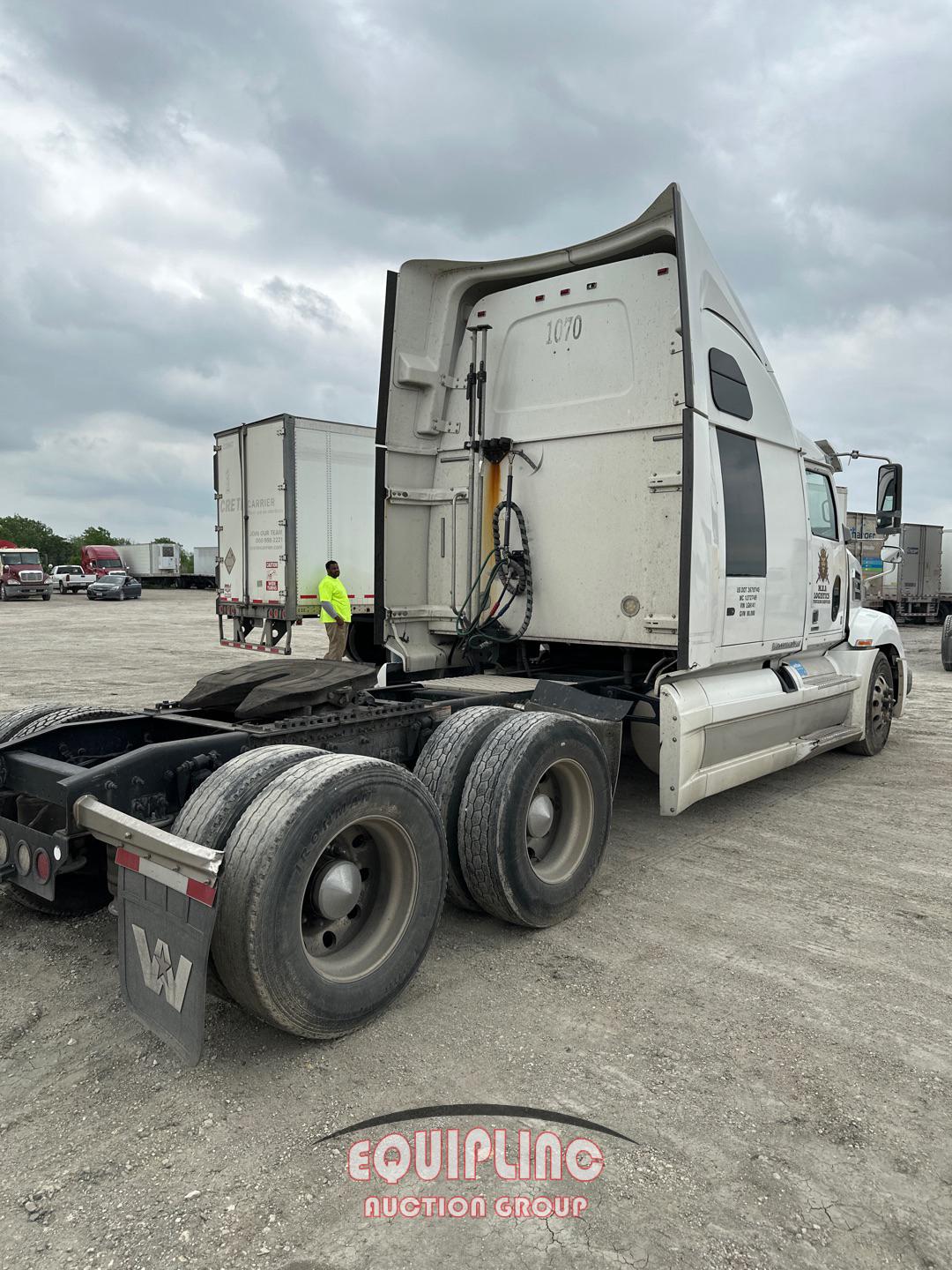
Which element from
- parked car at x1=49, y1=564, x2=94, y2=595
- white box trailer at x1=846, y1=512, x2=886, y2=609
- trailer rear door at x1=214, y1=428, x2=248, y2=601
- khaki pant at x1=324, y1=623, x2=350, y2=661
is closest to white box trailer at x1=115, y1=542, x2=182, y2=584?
parked car at x1=49, y1=564, x2=94, y2=595

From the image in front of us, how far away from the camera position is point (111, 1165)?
249 centimetres

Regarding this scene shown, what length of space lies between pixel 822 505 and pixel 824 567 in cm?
52

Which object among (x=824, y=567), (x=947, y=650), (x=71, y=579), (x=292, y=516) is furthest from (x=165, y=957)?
(x=71, y=579)

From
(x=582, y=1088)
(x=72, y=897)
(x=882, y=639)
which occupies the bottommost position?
(x=582, y=1088)

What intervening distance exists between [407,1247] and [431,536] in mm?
4831

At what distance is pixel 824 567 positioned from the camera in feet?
23.7

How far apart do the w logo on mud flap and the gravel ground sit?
0.34 metres

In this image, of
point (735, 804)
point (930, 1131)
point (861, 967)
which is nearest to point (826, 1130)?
point (930, 1131)

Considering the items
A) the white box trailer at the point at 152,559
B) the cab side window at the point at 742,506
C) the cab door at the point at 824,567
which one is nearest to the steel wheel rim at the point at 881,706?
the cab door at the point at 824,567

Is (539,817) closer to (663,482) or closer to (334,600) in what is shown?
(663,482)

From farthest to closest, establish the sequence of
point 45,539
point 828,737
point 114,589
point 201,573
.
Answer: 1. point 45,539
2. point 201,573
3. point 114,589
4. point 828,737

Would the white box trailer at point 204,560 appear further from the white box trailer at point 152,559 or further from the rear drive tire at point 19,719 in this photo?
the rear drive tire at point 19,719

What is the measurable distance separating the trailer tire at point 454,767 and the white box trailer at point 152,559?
187 feet

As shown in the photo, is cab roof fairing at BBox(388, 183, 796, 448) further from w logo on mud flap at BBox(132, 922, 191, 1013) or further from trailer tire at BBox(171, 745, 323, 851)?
w logo on mud flap at BBox(132, 922, 191, 1013)
